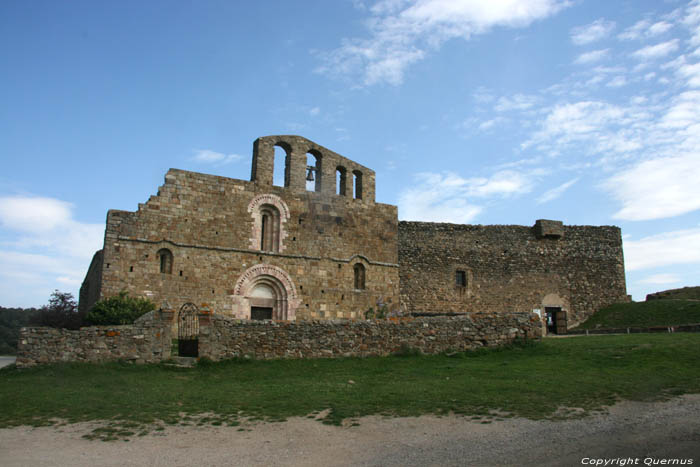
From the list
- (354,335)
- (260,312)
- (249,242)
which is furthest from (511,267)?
(354,335)

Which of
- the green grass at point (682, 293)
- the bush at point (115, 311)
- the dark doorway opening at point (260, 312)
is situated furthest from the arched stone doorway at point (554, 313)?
the bush at point (115, 311)

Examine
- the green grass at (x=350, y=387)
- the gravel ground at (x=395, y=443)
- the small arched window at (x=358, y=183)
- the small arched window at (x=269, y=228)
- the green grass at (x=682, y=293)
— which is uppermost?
the small arched window at (x=358, y=183)

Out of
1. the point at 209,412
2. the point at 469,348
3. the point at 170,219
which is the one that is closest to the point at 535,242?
the point at 469,348

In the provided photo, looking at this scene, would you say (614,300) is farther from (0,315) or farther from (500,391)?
(0,315)

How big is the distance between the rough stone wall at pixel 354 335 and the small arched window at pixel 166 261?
19.7 ft

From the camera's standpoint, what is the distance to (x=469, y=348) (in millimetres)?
15453

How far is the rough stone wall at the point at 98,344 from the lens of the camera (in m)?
13.1

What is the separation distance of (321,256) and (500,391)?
13749 mm

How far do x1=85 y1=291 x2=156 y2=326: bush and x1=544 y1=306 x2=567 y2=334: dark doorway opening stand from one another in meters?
19.4

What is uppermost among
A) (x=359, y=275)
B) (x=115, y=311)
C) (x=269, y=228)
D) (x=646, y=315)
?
(x=269, y=228)

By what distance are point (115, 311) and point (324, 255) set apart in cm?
868

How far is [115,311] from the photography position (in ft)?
55.3

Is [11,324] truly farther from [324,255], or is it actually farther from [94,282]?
[324,255]

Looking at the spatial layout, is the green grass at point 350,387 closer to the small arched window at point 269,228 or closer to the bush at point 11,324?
the small arched window at point 269,228
